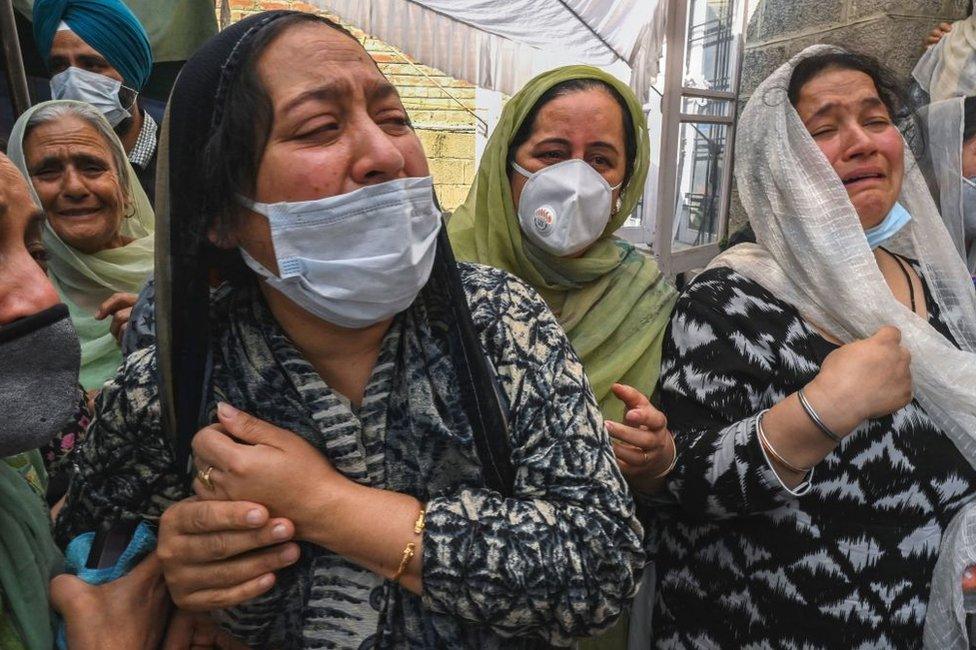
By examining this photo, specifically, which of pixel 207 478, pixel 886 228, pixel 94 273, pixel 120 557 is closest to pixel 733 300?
pixel 886 228

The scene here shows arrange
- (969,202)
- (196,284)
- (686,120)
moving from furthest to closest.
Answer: (686,120), (969,202), (196,284)

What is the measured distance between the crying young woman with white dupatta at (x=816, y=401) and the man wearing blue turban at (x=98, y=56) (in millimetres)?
2748

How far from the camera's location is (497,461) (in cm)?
101

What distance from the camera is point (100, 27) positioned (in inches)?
119

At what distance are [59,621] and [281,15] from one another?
104 centimetres

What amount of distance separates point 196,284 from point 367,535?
1.50ft

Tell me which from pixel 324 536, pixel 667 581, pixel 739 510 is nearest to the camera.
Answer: pixel 324 536

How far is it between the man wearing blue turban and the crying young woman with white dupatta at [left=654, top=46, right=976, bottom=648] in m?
2.75

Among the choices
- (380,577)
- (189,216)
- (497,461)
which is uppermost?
(189,216)

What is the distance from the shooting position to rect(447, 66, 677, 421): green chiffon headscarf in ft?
5.65

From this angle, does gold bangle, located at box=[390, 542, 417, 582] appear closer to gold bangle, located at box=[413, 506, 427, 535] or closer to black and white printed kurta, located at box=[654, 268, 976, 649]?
gold bangle, located at box=[413, 506, 427, 535]

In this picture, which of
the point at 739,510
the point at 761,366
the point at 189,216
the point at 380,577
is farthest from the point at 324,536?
the point at 761,366

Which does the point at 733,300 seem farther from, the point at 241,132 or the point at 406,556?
the point at 241,132

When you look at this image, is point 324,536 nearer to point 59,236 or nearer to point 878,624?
point 878,624
